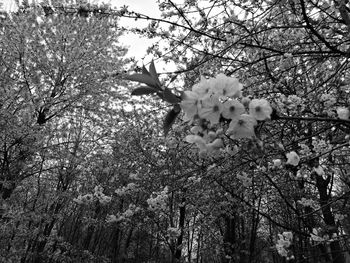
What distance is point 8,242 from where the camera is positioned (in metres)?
6.28

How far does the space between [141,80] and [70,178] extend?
8.74m

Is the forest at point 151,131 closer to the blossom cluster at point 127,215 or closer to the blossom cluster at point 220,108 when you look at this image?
the blossom cluster at point 127,215

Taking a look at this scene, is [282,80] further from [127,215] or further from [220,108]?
[127,215]

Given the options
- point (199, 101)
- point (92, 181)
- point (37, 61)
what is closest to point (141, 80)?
point (199, 101)

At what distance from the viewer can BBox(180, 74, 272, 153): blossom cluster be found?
1063 mm

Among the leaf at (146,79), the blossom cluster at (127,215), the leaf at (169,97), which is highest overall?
the blossom cluster at (127,215)

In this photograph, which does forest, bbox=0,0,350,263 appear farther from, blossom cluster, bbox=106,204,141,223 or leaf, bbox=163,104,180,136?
leaf, bbox=163,104,180,136

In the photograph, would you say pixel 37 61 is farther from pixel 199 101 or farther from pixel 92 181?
pixel 199 101

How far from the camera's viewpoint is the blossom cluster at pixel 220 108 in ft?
3.49

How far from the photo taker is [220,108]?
3.47 feet

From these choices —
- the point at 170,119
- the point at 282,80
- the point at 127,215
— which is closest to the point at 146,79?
the point at 170,119

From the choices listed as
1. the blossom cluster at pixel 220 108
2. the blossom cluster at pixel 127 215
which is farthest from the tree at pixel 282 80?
the blossom cluster at pixel 127 215

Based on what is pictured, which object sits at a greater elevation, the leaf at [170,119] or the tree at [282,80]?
the tree at [282,80]

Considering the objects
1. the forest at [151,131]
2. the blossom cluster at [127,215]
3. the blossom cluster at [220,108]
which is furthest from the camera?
the blossom cluster at [127,215]
